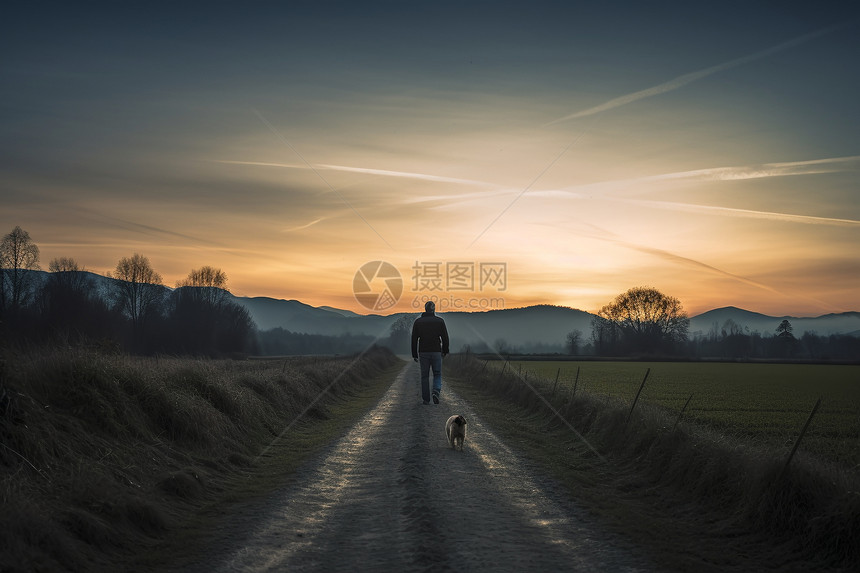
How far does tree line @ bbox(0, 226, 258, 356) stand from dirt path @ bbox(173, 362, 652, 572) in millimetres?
38481

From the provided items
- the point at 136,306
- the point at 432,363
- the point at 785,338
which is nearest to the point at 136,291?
the point at 136,306

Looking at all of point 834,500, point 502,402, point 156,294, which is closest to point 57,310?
point 156,294

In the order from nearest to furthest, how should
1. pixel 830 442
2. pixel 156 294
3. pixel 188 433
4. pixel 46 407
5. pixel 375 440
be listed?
1. pixel 46 407
2. pixel 188 433
3. pixel 375 440
4. pixel 830 442
5. pixel 156 294

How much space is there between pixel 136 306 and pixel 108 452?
93.5 m

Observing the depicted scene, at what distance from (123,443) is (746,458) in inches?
359

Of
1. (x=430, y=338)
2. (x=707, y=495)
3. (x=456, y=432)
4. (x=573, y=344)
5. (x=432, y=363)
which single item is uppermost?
(x=430, y=338)

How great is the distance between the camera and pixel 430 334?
56.6 ft

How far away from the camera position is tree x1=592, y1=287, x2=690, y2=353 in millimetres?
116000

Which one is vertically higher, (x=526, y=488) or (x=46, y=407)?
(x=46, y=407)

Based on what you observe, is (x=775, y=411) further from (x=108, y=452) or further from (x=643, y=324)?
(x=643, y=324)

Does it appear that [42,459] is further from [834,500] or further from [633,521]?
[834,500]

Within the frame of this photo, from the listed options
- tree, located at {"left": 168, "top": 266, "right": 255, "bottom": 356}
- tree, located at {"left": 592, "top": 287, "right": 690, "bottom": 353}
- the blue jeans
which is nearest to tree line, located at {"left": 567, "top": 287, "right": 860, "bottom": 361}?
tree, located at {"left": 592, "top": 287, "right": 690, "bottom": 353}

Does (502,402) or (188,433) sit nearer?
(188,433)

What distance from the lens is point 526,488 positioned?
8.70 m
